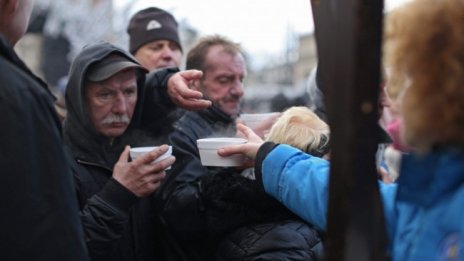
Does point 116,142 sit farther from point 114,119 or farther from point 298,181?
point 298,181

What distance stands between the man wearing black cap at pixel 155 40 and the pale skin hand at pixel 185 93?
1823mm

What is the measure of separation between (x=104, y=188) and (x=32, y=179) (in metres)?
0.80

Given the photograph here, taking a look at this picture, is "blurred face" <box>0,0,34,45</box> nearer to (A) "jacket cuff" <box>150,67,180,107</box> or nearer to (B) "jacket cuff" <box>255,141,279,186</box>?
(B) "jacket cuff" <box>255,141,279,186</box>

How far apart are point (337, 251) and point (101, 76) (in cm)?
171

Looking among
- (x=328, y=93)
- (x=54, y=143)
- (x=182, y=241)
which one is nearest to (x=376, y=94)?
(x=328, y=93)

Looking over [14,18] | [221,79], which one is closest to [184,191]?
[14,18]

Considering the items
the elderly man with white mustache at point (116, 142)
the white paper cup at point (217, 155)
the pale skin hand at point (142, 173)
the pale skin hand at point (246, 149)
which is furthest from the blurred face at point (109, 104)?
the pale skin hand at point (246, 149)

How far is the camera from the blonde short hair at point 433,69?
1.54 m

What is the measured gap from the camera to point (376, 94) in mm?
1453

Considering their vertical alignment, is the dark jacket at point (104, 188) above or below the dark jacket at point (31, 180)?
below

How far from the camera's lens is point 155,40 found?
5086 millimetres

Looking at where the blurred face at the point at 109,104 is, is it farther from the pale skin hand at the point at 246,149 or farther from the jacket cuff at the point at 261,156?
the jacket cuff at the point at 261,156

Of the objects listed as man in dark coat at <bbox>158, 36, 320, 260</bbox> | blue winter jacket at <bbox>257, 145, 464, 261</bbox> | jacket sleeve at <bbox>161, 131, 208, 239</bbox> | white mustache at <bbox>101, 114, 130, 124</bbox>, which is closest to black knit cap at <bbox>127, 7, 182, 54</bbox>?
man in dark coat at <bbox>158, 36, 320, 260</bbox>

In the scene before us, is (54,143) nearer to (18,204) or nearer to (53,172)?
(53,172)
